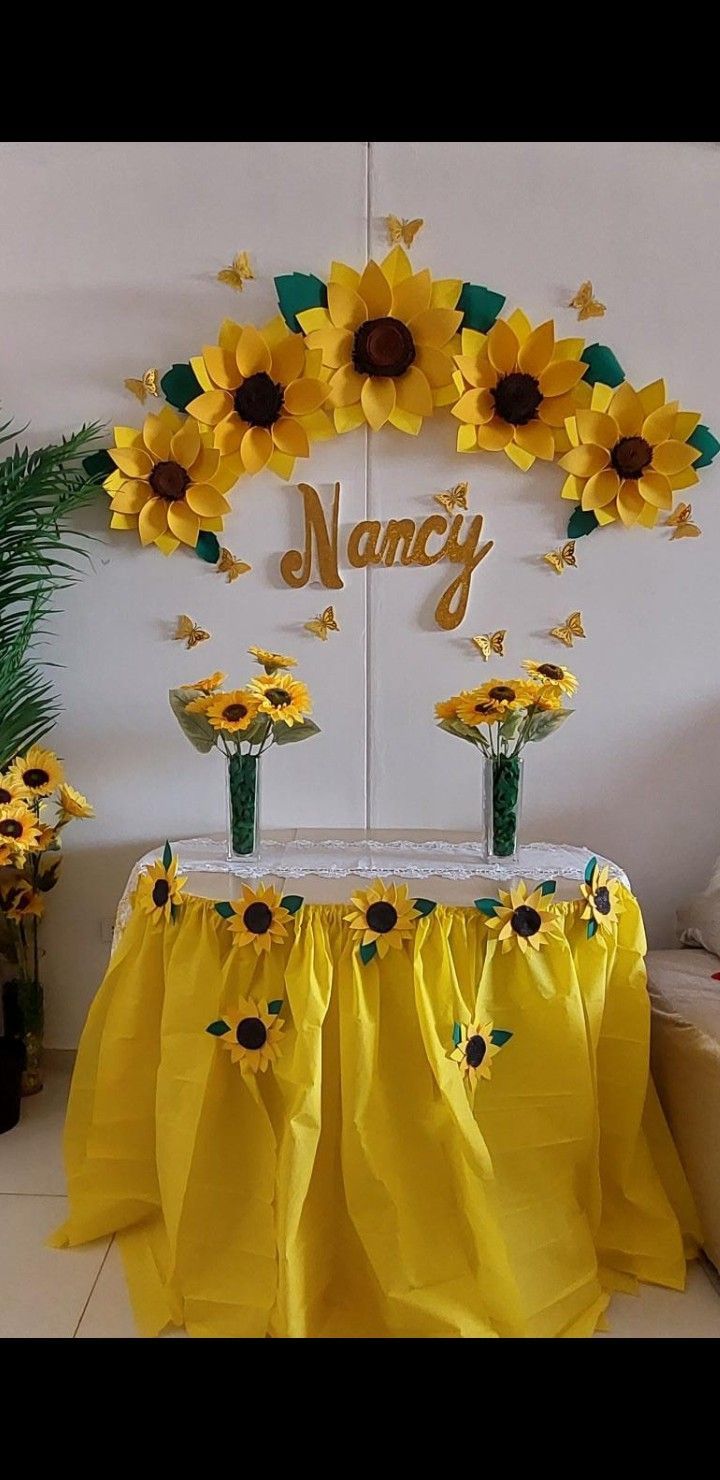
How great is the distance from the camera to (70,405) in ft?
7.75

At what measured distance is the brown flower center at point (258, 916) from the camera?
176 centimetres

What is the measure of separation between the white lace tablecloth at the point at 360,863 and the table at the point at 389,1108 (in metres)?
0.01

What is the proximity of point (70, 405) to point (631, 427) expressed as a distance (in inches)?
51.2

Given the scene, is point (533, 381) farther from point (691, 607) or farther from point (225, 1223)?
point (225, 1223)

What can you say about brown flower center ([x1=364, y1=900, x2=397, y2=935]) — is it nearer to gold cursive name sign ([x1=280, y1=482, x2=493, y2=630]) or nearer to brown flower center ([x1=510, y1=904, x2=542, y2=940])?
brown flower center ([x1=510, y1=904, x2=542, y2=940])

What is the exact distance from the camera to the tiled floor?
66.7 inches

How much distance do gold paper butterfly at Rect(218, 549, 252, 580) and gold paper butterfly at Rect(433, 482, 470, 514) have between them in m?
0.47

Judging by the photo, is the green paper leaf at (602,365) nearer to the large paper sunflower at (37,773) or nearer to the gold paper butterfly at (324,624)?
the gold paper butterfly at (324,624)

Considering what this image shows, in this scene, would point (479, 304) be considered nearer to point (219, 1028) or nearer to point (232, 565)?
point (232, 565)

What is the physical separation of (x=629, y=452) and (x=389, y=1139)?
1.54 metres

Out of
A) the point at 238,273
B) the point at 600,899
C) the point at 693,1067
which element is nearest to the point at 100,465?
the point at 238,273

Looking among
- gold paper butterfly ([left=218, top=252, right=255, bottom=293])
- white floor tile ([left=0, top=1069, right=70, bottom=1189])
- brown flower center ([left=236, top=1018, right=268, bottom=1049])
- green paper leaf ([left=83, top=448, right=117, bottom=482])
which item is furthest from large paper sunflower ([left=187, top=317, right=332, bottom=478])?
white floor tile ([left=0, top=1069, right=70, bottom=1189])

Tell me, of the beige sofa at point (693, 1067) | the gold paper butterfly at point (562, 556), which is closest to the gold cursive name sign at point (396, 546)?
the gold paper butterfly at point (562, 556)

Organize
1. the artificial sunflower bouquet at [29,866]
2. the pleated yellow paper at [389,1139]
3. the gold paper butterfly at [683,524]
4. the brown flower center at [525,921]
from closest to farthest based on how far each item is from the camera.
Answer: the pleated yellow paper at [389,1139] < the brown flower center at [525,921] < the artificial sunflower bouquet at [29,866] < the gold paper butterfly at [683,524]
